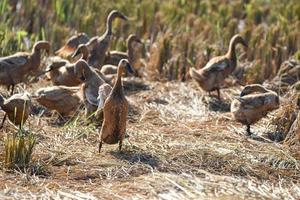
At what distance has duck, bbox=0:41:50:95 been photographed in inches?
428

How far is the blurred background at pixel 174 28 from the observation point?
12.9 metres

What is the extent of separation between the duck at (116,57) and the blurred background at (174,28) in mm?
340

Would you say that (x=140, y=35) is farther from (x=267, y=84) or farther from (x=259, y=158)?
(x=259, y=158)

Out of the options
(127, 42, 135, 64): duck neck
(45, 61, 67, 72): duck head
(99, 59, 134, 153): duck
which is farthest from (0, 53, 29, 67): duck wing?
(99, 59, 134, 153): duck

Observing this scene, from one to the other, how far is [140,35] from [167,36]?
172 cm

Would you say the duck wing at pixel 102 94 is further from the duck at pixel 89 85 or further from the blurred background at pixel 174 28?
the blurred background at pixel 174 28

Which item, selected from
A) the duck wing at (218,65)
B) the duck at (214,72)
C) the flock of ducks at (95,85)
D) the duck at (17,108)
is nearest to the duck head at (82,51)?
the flock of ducks at (95,85)

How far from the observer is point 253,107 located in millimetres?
9766

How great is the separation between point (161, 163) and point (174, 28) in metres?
6.84

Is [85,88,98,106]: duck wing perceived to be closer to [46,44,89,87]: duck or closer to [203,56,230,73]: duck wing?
[46,44,89,87]: duck

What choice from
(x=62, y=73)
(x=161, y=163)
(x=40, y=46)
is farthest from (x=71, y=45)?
(x=161, y=163)

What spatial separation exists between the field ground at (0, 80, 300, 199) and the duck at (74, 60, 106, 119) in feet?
0.75

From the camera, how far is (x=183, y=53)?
1308 centimetres

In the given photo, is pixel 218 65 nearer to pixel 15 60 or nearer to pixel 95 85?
pixel 95 85
